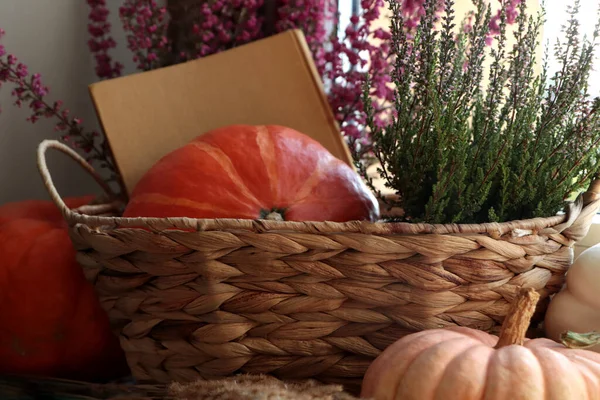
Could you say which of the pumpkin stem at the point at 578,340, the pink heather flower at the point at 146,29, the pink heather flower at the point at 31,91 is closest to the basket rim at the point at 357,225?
the pumpkin stem at the point at 578,340

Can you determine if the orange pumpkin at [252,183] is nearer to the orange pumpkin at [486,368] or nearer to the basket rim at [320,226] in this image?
the basket rim at [320,226]

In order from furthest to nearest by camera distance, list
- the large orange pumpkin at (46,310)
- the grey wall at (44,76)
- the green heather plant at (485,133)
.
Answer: the grey wall at (44,76)
the large orange pumpkin at (46,310)
the green heather plant at (485,133)

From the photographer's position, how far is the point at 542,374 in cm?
62

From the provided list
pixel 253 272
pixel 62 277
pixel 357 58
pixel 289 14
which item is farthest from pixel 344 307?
pixel 289 14

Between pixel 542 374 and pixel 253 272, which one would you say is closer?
pixel 542 374

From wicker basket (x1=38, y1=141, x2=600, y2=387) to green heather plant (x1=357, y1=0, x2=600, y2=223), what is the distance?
0.17 ft

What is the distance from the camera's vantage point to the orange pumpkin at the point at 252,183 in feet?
2.74

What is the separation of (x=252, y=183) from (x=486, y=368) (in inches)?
14.7

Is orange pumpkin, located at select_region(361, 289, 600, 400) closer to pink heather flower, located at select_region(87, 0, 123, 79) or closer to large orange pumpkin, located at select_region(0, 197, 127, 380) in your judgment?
large orange pumpkin, located at select_region(0, 197, 127, 380)

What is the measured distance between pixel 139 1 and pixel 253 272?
76 cm

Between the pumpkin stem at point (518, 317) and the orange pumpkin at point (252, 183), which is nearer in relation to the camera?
the pumpkin stem at point (518, 317)

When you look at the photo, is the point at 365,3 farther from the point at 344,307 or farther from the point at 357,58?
the point at 344,307

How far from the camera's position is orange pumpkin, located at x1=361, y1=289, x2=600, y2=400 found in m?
0.61

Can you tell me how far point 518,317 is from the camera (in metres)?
0.67
